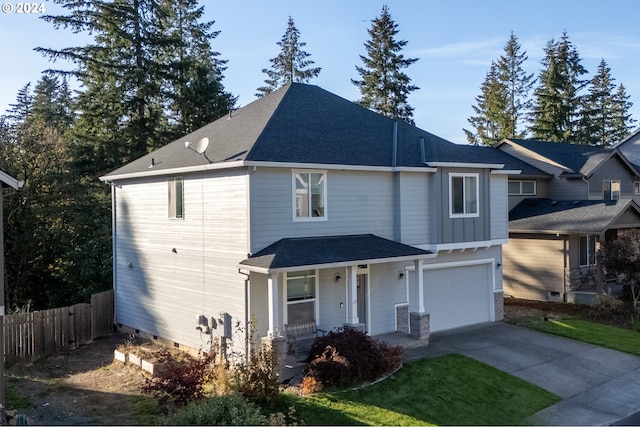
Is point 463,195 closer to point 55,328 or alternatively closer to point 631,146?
point 55,328

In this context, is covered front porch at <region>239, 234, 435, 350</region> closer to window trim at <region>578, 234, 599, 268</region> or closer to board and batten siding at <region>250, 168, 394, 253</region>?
board and batten siding at <region>250, 168, 394, 253</region>

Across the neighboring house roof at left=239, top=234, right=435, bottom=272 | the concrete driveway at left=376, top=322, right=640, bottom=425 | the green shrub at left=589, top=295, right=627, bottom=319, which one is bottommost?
the concrete driveway at left=376, top=322, right=640, bottom=425

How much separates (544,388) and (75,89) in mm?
26760

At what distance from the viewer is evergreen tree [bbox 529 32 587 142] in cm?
4944

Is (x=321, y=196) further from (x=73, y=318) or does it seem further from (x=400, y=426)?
(x=73, y=318)

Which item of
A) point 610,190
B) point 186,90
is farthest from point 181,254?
point 610,190

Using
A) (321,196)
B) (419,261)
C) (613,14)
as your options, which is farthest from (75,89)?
(613,14)

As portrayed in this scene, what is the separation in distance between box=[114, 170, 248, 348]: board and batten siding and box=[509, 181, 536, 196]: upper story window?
18463 mm

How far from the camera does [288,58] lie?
1809 inches

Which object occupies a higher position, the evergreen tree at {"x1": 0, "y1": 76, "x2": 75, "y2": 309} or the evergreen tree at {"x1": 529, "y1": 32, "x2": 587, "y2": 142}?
the evergreen tree at {"x1": 529, "y1": 32, "x2": 587, "y2": 142}

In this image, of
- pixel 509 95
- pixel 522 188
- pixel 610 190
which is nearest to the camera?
pixel 522 188

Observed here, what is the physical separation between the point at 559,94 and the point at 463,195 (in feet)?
130

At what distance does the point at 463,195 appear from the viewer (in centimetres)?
1738

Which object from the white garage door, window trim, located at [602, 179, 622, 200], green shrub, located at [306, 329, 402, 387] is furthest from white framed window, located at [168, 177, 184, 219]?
window trim, located at [602, 179, 622, 200]
